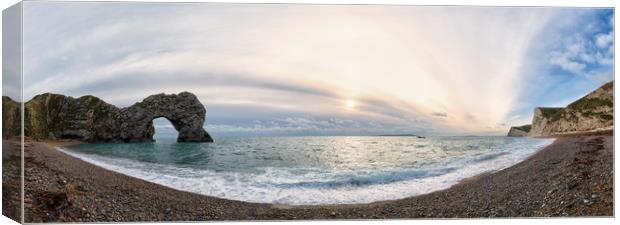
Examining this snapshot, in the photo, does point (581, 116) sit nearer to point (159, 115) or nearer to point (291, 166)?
point (291, 166)

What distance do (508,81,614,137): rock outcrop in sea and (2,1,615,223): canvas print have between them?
0.12 feet

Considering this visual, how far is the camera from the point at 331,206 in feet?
37.8

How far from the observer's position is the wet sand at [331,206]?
34.9 ft

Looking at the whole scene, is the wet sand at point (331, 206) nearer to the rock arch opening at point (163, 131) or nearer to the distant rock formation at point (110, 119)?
the distant rock formation at point (110, 119)

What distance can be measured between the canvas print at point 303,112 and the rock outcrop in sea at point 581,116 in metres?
0.04

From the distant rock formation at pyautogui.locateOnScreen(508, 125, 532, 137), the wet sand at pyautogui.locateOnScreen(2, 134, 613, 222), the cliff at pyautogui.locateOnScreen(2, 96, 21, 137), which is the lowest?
the wet sand at pyautogui.locateOnScreen(2, 134, 613, 222)

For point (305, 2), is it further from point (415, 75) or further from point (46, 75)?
point (46, 75)

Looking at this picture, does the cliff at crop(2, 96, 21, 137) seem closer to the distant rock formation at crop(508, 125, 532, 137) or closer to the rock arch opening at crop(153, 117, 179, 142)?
the rock arch opening at crop(153, 117, 179, 142)

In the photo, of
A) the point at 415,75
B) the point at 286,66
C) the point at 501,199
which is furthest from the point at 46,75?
the point at 501,199

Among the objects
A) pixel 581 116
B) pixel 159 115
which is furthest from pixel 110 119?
pixel 581 116

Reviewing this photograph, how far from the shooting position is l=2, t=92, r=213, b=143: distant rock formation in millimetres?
10812

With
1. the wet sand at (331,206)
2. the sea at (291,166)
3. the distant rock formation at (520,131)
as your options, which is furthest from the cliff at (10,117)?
the distant rock formation at (520,131)

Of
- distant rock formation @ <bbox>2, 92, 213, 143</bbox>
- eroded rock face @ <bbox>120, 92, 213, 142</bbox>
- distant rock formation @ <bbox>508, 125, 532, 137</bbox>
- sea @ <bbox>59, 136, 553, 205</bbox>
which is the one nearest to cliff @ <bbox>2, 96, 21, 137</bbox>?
distant rock formation @ <bbox>2, 92, 213, 143</bbox>

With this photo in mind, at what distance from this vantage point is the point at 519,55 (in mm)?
12156
